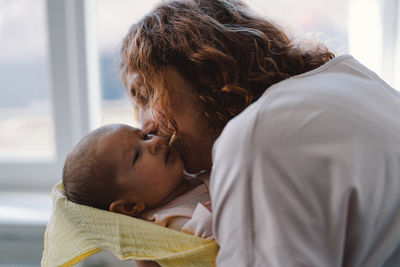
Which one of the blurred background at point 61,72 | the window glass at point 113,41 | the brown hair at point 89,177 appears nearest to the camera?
the brown hair at point 89,177

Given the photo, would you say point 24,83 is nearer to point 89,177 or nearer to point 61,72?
point 61,72

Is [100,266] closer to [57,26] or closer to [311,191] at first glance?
[57,26]

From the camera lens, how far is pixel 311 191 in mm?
497

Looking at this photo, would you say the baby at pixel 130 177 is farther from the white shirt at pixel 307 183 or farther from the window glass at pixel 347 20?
the window glass at pixel 347 20

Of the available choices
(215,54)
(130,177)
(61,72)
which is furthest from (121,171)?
(61,72)

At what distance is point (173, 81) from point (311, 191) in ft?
1.34

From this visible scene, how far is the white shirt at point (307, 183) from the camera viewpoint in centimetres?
49

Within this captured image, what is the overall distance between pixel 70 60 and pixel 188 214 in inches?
37.9

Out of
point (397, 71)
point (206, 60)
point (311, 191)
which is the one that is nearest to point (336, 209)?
point (311, 191)

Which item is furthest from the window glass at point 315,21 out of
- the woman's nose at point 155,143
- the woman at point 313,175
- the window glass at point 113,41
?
the woman at point 313,175

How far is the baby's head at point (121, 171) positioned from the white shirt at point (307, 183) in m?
0.32

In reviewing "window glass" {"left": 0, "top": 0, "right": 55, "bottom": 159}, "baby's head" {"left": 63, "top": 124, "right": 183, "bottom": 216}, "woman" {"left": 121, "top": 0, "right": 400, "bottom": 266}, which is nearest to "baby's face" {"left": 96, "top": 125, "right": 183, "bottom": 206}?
"baby's head" {"left": 63, "top": 124, "right": 183, "bottom": 216}

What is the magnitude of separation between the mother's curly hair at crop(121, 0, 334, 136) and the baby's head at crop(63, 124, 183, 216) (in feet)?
0.28

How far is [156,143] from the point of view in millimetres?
879
